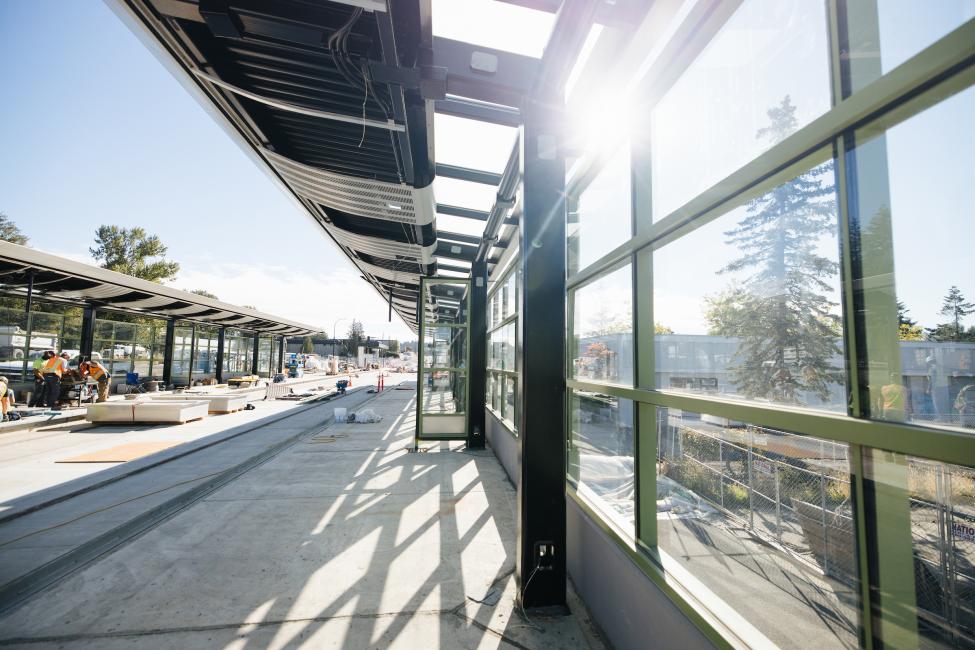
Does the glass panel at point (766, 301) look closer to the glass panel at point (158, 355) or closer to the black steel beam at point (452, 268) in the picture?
the black steel beam at point (452, 268)

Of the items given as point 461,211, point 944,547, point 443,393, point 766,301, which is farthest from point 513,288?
point 944,547

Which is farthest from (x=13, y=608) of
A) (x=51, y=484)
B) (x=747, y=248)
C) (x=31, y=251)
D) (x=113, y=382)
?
(x=113, y=382)

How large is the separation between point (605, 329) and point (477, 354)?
213 inches

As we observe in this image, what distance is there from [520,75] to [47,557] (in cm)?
576

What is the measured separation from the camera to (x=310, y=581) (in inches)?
127

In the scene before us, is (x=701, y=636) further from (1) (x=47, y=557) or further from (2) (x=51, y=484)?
(2) (x=51, y=484)

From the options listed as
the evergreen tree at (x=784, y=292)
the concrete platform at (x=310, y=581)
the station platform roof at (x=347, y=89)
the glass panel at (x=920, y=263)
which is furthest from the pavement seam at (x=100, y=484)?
the glass panel at (x=920, y=263)

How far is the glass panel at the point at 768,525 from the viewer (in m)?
1.33

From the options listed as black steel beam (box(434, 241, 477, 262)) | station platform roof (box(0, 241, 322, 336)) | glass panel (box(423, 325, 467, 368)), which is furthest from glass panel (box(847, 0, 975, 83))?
station platform roof (box(0, 241, 322, 336))

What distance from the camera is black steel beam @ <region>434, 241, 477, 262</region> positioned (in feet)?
23.9

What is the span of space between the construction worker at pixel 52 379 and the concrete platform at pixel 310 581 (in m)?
11.0

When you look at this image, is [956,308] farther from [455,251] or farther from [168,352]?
Result: [168,352]

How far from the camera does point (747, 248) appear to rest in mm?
1712

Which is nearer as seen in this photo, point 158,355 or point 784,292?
point 784,292
